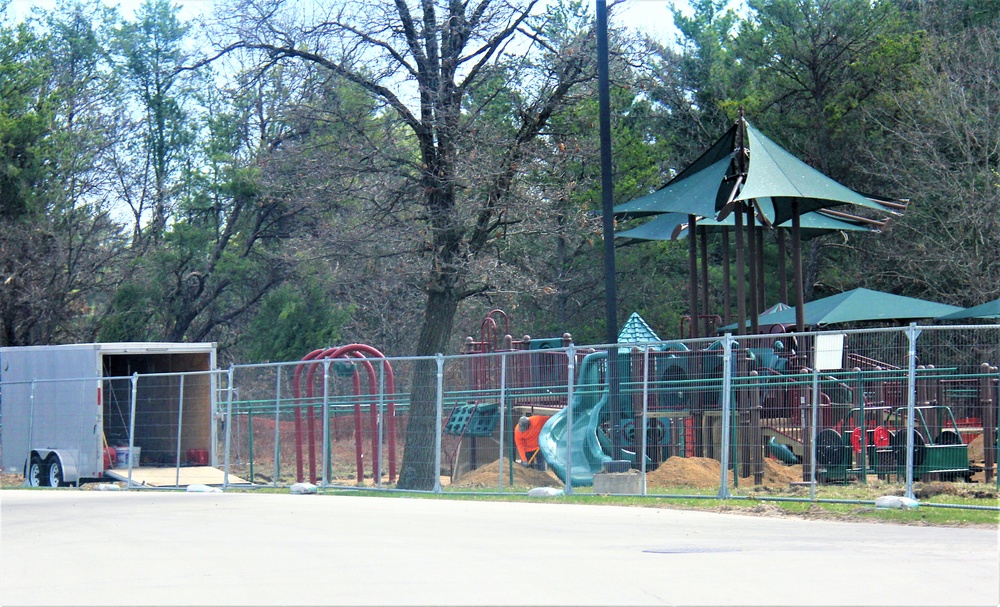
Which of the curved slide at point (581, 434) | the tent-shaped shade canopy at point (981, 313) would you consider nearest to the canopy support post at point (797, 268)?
the curved slide at point (581, 434)

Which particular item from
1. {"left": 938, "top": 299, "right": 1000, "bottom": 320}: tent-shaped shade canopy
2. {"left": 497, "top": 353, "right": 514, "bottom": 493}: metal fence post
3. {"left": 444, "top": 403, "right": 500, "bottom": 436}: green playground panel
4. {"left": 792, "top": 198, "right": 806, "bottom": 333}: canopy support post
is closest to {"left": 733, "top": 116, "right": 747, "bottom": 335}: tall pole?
{"left": 792, "top": 198, "right": 806, "bottom": 333}: canopy support post

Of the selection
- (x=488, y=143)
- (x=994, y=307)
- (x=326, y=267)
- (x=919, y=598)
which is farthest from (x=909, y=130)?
(x=919, y=598)

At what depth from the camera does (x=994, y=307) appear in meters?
22.5

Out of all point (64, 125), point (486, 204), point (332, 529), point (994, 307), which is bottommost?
point (332, 529)

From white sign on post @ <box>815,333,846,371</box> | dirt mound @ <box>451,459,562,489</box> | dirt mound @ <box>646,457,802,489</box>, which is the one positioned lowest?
dirt mound @ <box>451,459,562,489</box>

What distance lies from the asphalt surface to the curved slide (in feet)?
7.39

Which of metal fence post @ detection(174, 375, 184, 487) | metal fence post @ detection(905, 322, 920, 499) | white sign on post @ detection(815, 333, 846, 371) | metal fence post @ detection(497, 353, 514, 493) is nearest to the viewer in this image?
metal fence post @ detection(905, 322, 920, 499)

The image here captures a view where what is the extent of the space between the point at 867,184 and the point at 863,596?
28517 millimetres

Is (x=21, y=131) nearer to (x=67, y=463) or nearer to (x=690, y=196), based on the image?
(x=67, y=463)

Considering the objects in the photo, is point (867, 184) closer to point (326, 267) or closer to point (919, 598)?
point (326, 267)

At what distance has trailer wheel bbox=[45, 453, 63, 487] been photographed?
827 inches

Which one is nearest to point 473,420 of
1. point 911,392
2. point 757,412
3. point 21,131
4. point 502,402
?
point 502,402

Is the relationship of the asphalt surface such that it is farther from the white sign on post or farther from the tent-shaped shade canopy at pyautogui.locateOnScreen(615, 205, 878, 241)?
the tent-shaped shade canopy at pyautogui.locateOnScreen(615, 205, 878, 241)

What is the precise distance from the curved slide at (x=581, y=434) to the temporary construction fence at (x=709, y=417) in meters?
0.03
